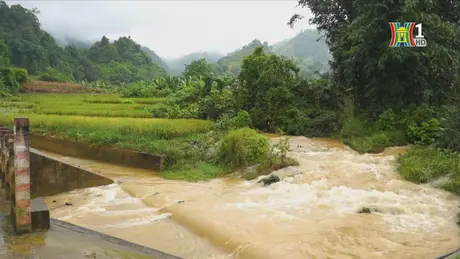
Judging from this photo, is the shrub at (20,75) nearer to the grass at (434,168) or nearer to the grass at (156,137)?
the grass at (156,137)

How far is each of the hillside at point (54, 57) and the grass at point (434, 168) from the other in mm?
45558

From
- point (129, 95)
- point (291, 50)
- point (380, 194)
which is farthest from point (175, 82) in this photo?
point (291, 50)

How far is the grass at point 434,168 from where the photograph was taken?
858cm

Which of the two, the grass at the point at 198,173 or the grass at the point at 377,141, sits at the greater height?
the grass at the point at 377,141

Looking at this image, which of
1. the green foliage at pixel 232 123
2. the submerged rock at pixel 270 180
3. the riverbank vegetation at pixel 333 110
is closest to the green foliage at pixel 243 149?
the riverbank vegetation at pixel 333 110

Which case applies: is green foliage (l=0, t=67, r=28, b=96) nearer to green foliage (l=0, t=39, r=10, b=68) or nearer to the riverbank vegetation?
green foliage (l=0, t=39, r=10, b=68)

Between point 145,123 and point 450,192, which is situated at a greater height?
point 145,123

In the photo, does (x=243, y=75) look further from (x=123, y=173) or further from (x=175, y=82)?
(x=175, y=82)

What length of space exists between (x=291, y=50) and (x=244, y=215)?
366 ft

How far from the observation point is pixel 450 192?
8250 mm

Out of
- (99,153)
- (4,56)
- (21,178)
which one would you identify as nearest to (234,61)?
(4,56)

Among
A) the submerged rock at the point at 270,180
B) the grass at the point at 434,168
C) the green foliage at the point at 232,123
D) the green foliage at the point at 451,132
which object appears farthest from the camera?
the green foliage at the point at 232,123

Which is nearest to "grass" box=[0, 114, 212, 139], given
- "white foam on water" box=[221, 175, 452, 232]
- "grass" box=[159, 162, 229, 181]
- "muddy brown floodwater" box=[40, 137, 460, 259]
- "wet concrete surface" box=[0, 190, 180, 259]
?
"grass" box=[159, 162, 229, 181]

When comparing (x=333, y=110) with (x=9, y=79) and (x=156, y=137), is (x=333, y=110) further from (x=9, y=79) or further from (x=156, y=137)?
(x=9, y=79)
